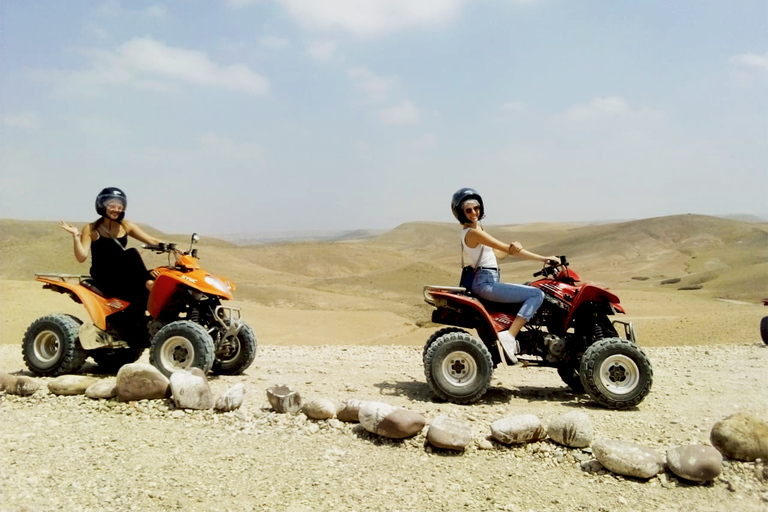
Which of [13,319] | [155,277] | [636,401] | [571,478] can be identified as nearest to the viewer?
[571,478]

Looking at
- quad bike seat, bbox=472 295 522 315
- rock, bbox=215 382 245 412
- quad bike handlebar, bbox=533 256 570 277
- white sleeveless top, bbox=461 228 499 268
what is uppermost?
white sleeveless top, bbox=461 228 499 268

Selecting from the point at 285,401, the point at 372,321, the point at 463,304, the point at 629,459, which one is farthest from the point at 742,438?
the point at 372,321

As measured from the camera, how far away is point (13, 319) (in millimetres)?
14023

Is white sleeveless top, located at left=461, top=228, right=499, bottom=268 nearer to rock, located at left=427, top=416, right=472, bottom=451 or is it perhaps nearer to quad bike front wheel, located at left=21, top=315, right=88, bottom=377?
rock, located at left=427, top=416, right=472, bottom=451

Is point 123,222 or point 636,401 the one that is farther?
point 123,222

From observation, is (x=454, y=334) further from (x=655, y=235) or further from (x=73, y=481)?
(x=655, y=235)

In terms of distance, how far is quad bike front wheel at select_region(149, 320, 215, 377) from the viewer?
6574 mm

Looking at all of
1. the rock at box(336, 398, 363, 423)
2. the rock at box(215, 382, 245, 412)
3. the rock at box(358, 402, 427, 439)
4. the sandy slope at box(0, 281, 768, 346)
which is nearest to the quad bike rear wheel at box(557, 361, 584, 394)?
the rock at box(358, 402, 427, 439)

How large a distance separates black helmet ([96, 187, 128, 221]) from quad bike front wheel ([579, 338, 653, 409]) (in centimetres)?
553

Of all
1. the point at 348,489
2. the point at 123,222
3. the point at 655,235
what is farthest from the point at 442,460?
the point at 655,235

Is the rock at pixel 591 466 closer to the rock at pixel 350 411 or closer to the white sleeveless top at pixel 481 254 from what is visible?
the rock at pixel 350 411

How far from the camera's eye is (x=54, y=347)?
7.27m

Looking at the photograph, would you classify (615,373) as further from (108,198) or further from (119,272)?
(108,198)

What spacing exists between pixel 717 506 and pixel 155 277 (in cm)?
614
